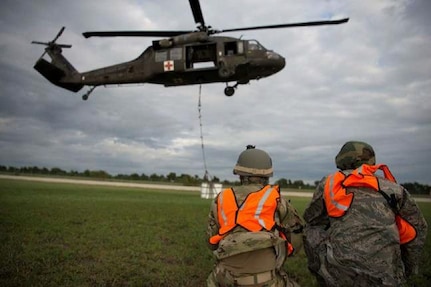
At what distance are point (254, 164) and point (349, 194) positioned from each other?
3.13ft

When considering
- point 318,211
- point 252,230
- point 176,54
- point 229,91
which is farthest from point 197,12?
point 252,230

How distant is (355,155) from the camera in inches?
132

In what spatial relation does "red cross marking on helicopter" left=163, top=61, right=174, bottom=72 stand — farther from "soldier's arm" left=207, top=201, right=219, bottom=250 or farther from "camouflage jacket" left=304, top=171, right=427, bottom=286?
"camouflage jacket" left=304, top=171, right=427, bottom=286

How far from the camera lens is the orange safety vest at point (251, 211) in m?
2.87

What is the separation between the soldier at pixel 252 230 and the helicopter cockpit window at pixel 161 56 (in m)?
10.1

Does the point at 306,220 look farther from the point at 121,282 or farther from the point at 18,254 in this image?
the point at 18,254

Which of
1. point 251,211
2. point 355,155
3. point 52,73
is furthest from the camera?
point 52,73

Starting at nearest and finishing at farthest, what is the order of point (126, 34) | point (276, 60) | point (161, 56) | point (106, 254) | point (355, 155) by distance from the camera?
1. point (355, 155)
2. point (106, 254)
3. point (126, 34)
4. point (276, 60)
5. point (161, 56)

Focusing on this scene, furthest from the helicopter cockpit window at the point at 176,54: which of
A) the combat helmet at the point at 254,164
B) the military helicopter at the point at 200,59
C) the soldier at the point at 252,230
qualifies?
the soldier at the point at 252,230

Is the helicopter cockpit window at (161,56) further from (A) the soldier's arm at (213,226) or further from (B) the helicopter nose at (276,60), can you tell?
(A) the soldier's arm at (213,226)

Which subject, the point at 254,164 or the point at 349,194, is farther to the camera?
the point at 254,164

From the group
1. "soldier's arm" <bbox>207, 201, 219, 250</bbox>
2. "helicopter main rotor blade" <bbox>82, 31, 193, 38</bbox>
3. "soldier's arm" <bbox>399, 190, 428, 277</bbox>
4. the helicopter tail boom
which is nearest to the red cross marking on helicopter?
"helicopter main rotor blade" <bbox>82, 31, 193, 38</bbox>

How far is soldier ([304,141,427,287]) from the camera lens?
9.49ft

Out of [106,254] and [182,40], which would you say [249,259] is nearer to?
[106,254]
